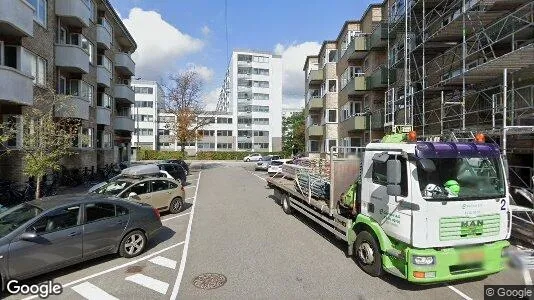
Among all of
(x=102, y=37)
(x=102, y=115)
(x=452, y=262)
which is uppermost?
(x=102, y=37)

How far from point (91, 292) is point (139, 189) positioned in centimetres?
593

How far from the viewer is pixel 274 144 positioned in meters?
75.8

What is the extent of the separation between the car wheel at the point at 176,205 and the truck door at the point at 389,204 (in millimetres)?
8013

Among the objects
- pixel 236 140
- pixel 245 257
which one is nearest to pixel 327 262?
pixel 245 257

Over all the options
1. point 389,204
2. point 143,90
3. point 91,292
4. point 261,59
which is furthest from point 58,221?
point 143,90

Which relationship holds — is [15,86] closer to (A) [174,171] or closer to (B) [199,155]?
(A) [174,171]

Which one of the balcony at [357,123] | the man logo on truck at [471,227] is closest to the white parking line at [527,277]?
the man logo on truck at [471,227]

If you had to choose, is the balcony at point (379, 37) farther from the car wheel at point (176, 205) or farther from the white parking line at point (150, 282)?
the white parking line at point (150, 282)

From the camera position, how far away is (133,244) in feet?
24.4

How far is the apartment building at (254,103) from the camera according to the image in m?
75.4

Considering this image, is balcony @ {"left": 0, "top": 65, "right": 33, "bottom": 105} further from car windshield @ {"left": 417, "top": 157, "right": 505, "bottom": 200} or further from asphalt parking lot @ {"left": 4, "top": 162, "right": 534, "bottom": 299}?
car windshield @ {"left": 417, "top": 157, "right": 505, "bottom": 200}

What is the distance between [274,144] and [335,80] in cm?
4364

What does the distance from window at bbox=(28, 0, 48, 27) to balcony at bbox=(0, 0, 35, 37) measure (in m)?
2.61

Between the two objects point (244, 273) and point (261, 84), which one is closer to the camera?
point (244, 273)
